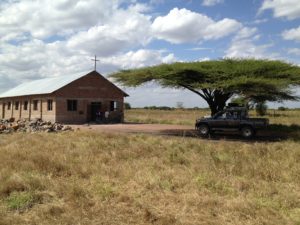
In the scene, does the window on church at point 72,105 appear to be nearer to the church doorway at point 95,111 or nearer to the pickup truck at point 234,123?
the church doorway at point 95,111

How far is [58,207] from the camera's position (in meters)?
8.81

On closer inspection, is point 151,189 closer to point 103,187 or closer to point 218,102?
point 103,187

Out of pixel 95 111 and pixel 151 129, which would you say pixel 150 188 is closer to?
pixel 151 129

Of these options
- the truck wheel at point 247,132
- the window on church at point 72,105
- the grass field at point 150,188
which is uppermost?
the window on church at point 72,105

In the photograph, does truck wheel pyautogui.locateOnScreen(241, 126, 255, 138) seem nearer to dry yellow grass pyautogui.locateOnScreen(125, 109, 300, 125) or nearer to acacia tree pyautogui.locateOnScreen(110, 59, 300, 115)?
acacia tree pyautogui.locateOnScreen(110, 59, 300, 115)

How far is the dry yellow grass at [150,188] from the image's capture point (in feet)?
26.9

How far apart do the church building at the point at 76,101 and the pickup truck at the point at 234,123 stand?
2014 centimetres

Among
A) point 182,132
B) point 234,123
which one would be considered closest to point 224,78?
point 234,123

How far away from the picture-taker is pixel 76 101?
4497 cm

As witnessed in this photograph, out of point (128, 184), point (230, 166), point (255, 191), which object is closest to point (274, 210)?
point (255, 191)

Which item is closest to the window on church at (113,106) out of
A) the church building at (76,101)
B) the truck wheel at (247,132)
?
the church building at (76,101)

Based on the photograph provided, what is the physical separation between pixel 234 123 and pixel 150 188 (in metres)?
17.0

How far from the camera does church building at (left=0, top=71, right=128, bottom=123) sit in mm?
43766

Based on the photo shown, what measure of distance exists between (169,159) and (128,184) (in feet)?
13.9
